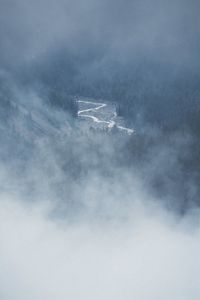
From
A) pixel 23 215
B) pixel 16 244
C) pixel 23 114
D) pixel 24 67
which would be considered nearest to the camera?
pixel 16 244

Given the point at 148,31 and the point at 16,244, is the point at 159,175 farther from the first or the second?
the point at 148,31

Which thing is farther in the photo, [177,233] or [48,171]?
[48,171]

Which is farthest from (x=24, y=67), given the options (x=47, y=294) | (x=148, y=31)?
(x=47, y=294)

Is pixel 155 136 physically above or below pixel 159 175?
above

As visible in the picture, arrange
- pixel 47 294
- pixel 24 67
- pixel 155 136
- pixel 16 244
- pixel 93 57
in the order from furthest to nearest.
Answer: pixel 93 57, pixel 24 67, pixel 155 136, pixel 16 244, pixel 47 294

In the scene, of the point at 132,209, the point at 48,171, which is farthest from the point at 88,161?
the point at 132,209

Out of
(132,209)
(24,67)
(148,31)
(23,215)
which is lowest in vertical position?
(23,215)

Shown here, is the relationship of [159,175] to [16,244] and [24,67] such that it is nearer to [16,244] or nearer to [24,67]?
[16,244]
